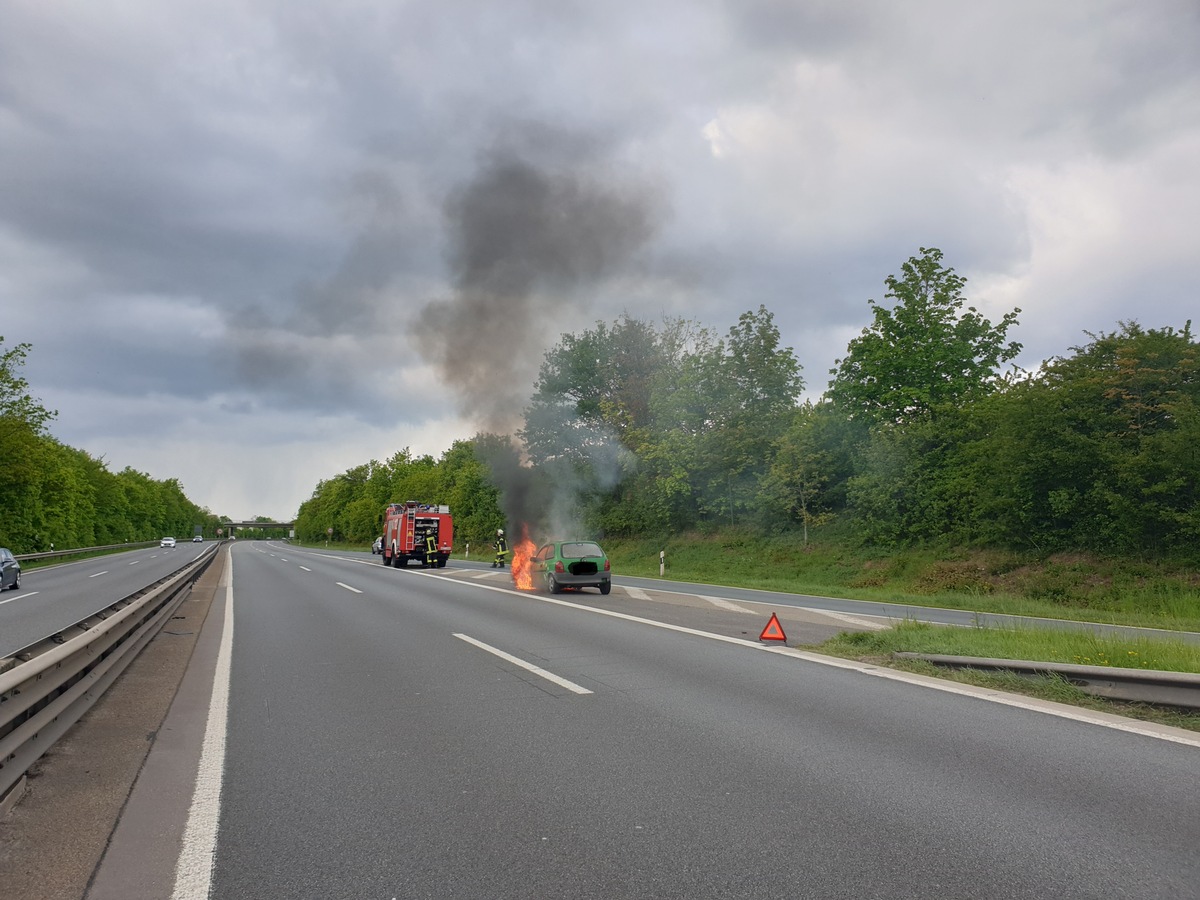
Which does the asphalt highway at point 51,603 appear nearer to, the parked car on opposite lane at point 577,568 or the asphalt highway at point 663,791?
the asphalt highway at point 663,791

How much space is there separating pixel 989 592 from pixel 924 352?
10.6 meters

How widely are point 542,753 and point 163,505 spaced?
15089 cm

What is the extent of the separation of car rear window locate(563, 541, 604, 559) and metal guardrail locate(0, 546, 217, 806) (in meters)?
10.8

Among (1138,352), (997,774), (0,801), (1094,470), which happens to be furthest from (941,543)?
(0,801)

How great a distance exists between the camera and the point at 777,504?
31516 mm

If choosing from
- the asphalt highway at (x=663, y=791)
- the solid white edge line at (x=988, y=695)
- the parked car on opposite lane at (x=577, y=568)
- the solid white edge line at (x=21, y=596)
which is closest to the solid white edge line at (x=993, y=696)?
the solid white edge line at (x=988, y=695)

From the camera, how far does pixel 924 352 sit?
94.0ft

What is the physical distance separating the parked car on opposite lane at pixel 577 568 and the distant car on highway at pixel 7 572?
15.7 metres

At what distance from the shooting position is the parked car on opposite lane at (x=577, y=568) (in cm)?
1870

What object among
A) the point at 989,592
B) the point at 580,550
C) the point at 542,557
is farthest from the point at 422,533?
the point at 989,592

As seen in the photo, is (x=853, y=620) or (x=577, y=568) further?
(x=577, y=568)

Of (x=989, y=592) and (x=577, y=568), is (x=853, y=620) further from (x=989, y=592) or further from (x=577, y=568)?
(x=989, y=592)

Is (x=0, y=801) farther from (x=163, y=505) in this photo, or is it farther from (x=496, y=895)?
(x=163, y=505)

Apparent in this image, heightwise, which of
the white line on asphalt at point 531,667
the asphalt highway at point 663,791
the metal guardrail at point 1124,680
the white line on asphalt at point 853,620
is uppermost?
the metal guardrail at point 1124,680
